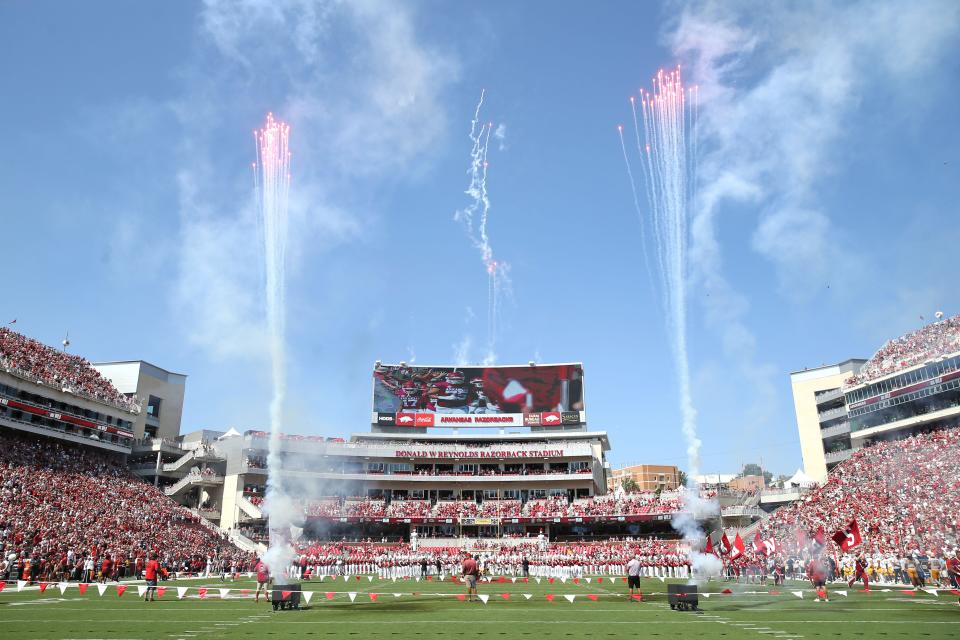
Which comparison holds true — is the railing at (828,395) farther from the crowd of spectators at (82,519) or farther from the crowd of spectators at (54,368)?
the crowd of spectators at (54,368)

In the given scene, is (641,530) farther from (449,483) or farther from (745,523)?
(449,483)

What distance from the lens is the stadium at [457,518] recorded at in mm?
20625

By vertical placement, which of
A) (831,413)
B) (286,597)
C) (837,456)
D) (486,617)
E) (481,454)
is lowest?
(486,617)

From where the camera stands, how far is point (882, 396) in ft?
195

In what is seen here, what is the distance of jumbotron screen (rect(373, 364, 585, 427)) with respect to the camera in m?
72.6

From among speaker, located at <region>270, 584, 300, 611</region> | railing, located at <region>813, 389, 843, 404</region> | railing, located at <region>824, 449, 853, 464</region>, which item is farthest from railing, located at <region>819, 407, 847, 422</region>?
speaker, located at <region>270, 584, 300, 611</region>

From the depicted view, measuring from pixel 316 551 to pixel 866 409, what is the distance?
49979 millimetres

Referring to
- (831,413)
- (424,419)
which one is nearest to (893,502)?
(831,413)

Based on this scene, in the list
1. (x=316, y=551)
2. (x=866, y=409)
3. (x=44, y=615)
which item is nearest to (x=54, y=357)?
(x=316, y=551)

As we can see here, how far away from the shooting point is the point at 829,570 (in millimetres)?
36875

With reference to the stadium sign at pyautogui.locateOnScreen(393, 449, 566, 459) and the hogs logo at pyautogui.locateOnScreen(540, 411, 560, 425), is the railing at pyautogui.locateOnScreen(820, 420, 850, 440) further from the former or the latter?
the hogs logo at pyautogui.locateOnScreen(540, 411, 560, 425)

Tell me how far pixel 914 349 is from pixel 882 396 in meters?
4.83

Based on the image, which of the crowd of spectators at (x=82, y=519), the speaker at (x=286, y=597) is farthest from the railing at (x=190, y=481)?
the speaker at (x=286, y=597)

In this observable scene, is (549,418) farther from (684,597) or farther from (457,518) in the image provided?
(684,597)
